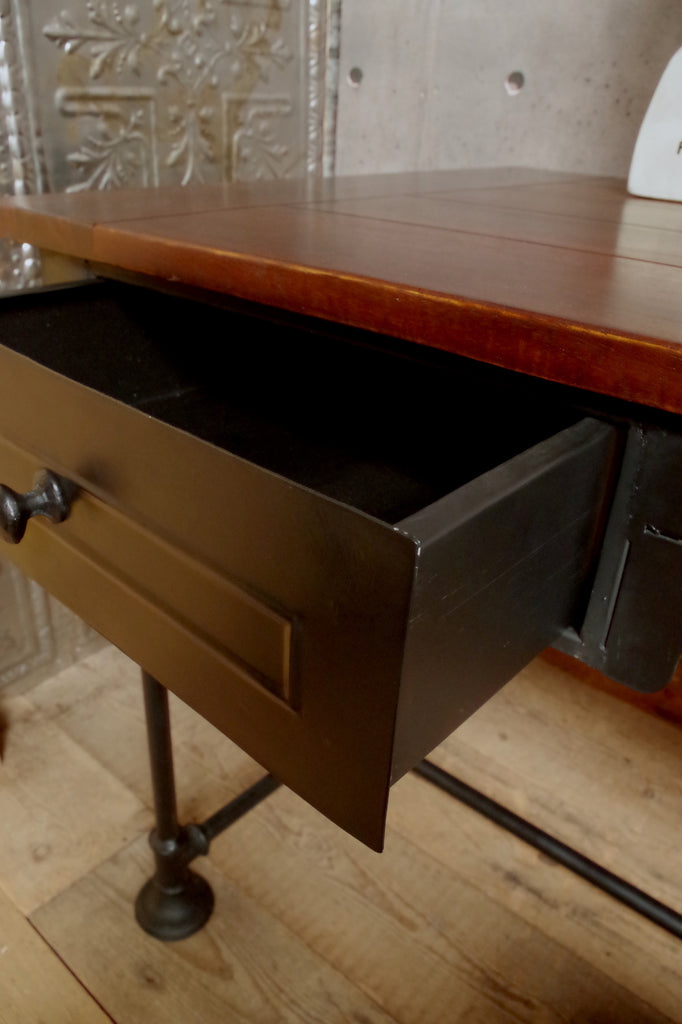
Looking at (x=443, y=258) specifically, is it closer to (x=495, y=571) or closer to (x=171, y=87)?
(x=495, y=571)

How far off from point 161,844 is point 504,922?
44 centimetres

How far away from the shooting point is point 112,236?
2.32 ft

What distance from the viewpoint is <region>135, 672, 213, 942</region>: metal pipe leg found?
0.93 m

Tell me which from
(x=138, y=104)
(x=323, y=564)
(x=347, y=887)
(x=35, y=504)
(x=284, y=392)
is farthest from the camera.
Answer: (x=138, y=104)

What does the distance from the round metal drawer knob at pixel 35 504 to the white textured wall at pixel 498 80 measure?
99cm

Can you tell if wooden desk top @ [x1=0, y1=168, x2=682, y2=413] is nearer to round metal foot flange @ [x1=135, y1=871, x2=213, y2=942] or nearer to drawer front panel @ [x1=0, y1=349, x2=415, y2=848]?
drawer front panel @ [x1=0, y1=349, x2=415, y2=848]

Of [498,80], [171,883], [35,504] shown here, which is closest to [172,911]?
[171,883]

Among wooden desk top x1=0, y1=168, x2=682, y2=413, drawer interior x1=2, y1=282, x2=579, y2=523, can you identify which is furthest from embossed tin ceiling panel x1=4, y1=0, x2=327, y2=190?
drawer interior x1=2, y1=282, x2=579, y2=523

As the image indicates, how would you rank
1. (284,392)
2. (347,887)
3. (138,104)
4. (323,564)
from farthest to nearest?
(138,104)
(347,887)
(284,392)
(323,564)

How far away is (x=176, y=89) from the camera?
3.99 feet

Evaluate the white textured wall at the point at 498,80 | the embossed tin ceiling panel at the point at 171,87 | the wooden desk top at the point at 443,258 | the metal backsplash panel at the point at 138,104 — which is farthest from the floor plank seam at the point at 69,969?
the white textured wall at the point at 498,80

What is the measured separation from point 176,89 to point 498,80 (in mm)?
499

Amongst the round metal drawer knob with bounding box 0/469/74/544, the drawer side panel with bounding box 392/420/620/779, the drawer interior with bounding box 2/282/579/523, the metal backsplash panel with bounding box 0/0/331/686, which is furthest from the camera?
the metal backsplash panel with bounding box 0/0/331/686

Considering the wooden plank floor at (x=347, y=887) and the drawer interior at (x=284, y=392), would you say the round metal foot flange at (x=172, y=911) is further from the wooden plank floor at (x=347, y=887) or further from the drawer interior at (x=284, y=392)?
the drawer interior at (x=284, y=392)
